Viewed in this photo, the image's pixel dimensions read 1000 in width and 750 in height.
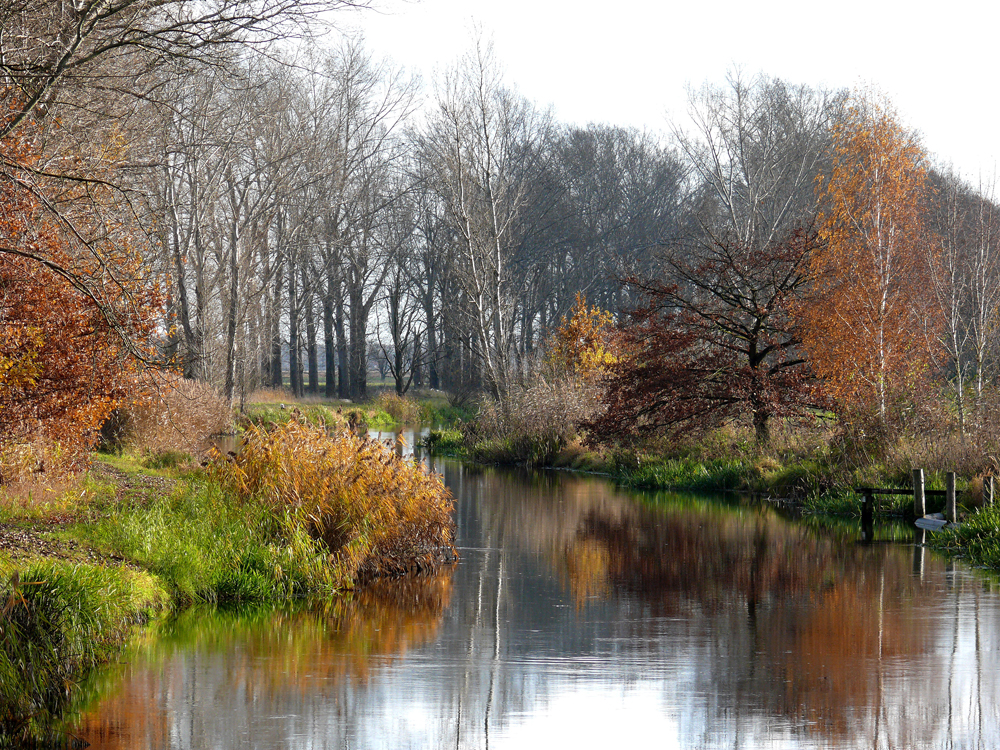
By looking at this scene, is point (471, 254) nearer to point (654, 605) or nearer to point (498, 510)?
point (498, 510)

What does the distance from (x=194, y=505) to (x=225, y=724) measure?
19.0 ft

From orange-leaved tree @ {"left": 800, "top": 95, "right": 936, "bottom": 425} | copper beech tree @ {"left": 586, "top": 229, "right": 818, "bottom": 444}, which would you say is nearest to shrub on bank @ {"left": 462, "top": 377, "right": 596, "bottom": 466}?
copper beech tree @ {"left": 586, "top": 229, "right": 818, "bottom": 444}

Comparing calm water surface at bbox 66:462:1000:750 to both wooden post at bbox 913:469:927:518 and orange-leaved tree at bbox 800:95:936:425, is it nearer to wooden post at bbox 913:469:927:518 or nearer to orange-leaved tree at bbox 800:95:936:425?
wooden post at bbox 913:469:927:518

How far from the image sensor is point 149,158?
22906 mm

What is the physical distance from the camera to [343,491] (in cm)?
1344

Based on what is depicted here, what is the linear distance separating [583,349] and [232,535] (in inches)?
818

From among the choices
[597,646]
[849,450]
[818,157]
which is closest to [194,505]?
[597,646]

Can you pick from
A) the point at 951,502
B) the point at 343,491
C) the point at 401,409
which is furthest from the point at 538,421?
the point at 343,491

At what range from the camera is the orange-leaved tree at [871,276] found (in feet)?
72.5

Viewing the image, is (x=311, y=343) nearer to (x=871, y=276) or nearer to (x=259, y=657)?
(x=871, y=276)

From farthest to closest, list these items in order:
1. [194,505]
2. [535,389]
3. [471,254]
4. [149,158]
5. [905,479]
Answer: [471,254], [535,389], [149,158], [905,479], [194,505]

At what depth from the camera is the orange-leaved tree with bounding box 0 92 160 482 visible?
40.8ft

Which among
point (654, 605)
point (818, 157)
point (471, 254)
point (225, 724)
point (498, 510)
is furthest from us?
point (818, 157)

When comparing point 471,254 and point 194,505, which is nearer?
point 194,505
